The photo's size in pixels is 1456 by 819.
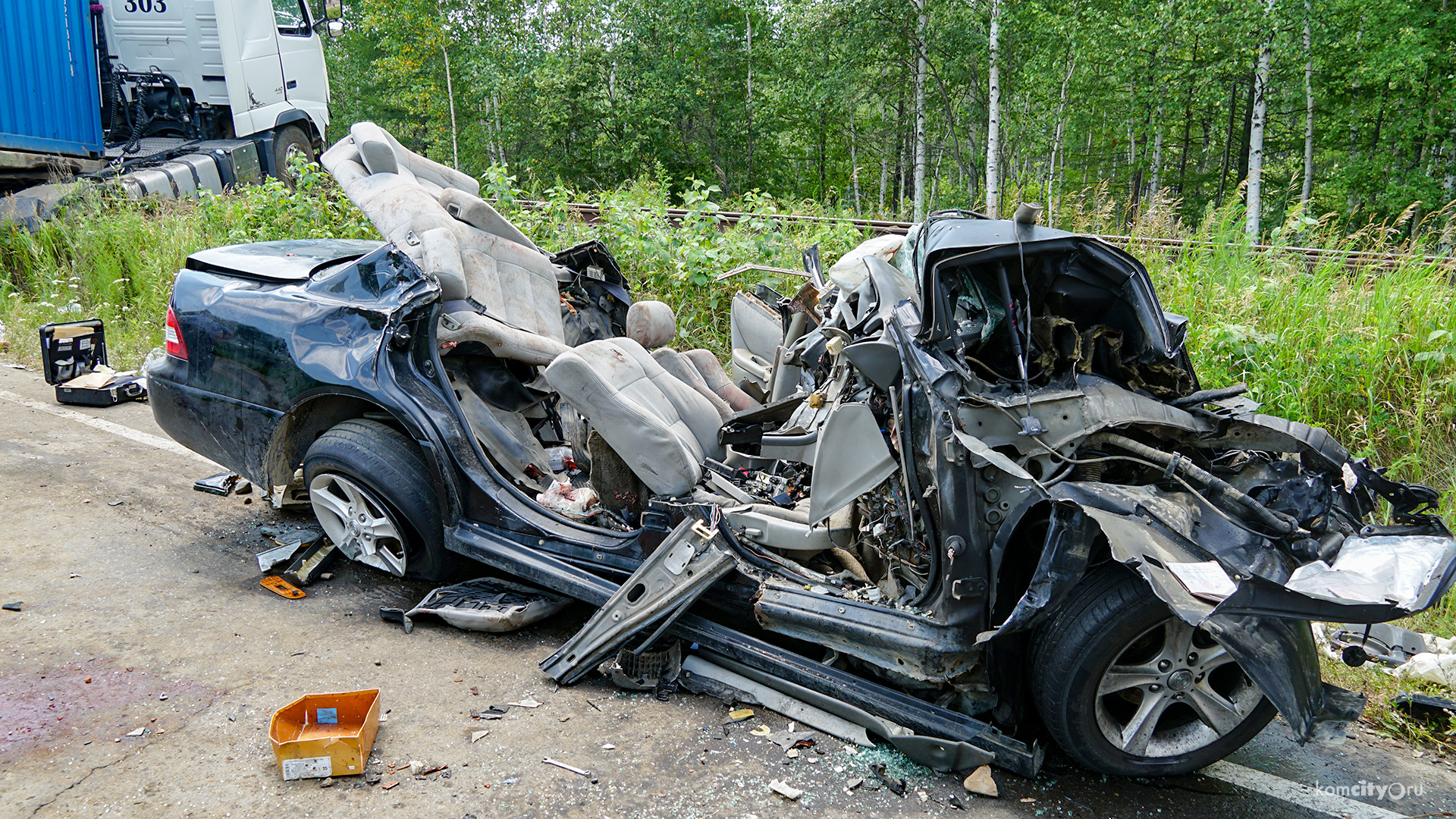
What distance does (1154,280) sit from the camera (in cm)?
612

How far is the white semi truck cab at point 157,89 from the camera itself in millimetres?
9461

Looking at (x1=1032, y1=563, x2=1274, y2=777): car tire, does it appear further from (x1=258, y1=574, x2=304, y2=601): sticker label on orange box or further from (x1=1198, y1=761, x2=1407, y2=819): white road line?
(x1=258, y1=574, x2=304, y2=601): sticker label on orange box

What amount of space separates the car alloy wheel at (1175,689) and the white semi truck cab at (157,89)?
31.6ft

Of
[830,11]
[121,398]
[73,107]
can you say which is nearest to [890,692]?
[121,398]

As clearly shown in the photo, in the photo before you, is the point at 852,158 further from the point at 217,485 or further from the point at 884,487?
the point at 884,487

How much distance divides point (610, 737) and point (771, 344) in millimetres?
2897

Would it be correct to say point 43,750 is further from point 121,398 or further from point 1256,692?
point 121,398

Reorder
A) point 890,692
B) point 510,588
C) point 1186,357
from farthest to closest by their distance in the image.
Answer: point 510,588 < point 1186,357 < point 890,692

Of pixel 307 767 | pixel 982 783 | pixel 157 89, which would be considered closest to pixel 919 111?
pixel 157 89

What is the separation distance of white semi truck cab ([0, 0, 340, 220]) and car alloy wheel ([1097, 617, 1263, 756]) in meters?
9.62

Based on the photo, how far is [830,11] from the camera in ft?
63.2

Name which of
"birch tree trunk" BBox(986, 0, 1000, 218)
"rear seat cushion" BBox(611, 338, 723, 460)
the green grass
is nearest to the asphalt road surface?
"rear seat cushion" BBox(611, 338, 723, 460)

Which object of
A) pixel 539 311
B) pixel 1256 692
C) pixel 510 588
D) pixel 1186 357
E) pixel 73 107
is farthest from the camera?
pixel 73 107

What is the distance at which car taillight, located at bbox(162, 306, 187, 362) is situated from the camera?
155 inches
